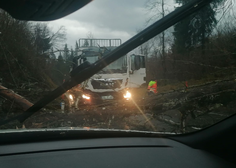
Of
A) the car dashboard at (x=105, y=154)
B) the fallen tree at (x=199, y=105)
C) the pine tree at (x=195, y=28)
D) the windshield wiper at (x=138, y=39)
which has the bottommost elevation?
the car dashboard at (x=105, y=154)

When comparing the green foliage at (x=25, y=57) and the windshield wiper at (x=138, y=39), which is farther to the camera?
the green foliage at (x=25, y=57)

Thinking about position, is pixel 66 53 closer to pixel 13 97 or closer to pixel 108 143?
pixel 13 97

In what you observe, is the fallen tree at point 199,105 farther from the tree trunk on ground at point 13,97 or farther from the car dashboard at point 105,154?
the tree trunk on ground at point 13,97


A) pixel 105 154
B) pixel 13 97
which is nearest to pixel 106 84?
pixel 13 97

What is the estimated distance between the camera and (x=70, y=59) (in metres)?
6.04

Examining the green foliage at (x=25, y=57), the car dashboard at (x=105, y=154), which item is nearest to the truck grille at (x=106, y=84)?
the green foliage at (x=25, y=57)

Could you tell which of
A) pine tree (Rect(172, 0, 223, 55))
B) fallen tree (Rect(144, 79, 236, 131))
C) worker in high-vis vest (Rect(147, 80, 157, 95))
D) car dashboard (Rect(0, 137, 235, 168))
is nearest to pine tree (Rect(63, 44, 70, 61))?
worker in high-vis vest (Rect(147, 80, 157, 95))

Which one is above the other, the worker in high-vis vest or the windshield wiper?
the windshield wiper

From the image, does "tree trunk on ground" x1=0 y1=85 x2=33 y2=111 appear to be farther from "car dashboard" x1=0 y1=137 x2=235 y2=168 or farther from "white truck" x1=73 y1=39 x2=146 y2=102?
"white truck" x1=73 y1=39 x2=146 y2=102

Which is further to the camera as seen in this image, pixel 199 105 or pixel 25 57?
pixel 25 57

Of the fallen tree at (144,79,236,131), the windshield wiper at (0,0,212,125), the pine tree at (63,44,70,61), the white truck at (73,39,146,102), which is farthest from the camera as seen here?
the white truck at (73,39,146,102)

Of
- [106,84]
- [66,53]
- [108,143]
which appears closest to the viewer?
[108,143]

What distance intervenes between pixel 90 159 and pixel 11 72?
14.6ft

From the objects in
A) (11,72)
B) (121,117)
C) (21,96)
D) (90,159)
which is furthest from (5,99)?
(90,159)
